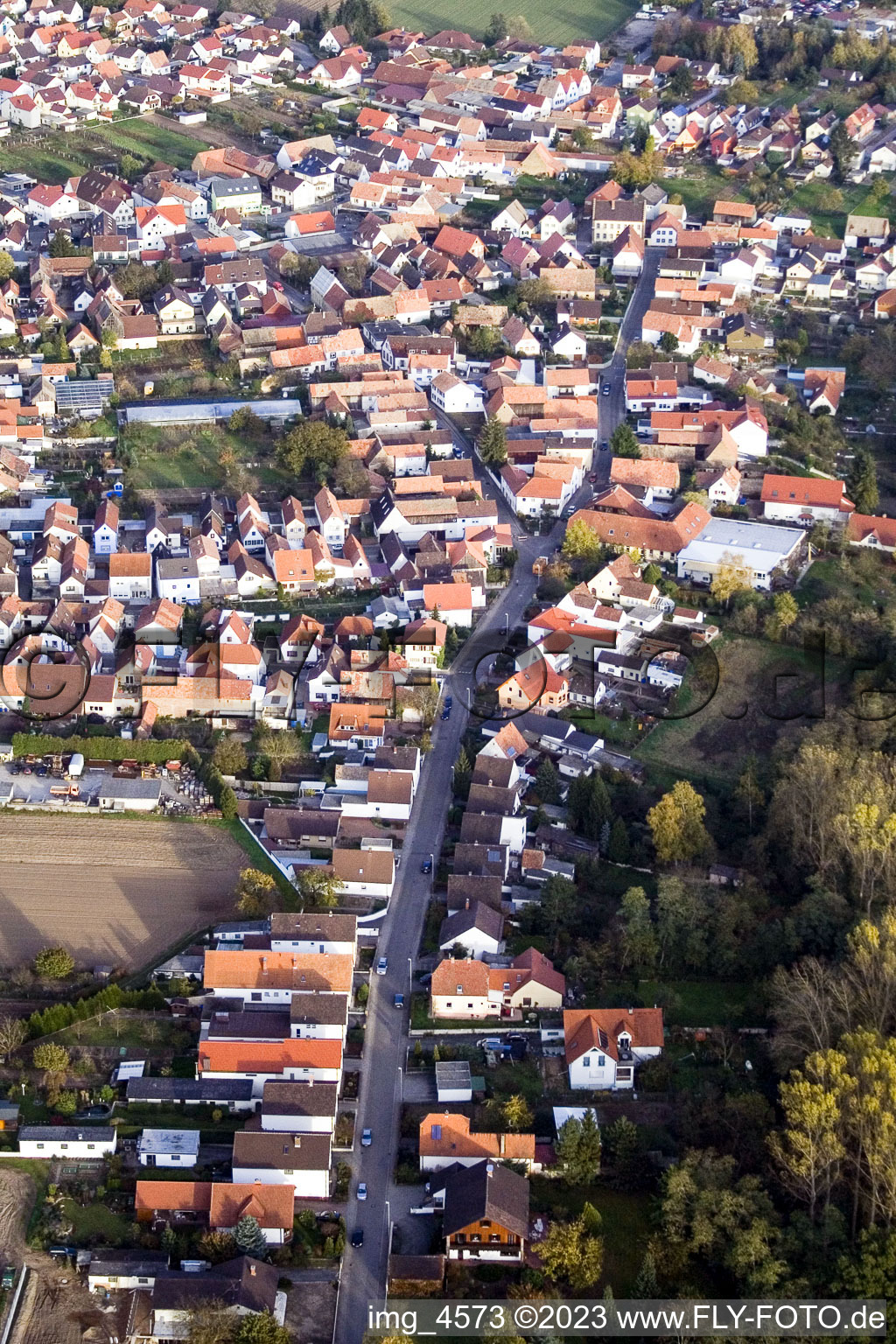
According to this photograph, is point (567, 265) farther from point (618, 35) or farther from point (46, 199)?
point (618, 35)

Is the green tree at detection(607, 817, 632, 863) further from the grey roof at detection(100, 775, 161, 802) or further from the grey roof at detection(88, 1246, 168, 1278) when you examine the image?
the grey roof at detection(88, 1246, 168, 1278)

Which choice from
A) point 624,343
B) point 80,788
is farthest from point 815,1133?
point 624,343

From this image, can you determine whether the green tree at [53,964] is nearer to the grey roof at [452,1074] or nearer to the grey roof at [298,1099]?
the grey roof at [298,1099]

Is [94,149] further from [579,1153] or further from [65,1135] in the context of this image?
[579,1153]

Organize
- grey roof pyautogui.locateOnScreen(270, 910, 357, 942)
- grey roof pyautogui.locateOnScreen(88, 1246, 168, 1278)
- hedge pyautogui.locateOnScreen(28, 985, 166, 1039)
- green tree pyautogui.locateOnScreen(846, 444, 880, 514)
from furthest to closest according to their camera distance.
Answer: green tree pyautogui.locateOnScreen(846, 444, 880, 514) → grey roof pyautogui.locateOnScreen(270, 910, 357, 942) → hedge pyautogui.locateOnScreen(28, 985, 166, 1039) → grey roof pyautogui.locateOnScreen(88, 1246, 168, 1278)

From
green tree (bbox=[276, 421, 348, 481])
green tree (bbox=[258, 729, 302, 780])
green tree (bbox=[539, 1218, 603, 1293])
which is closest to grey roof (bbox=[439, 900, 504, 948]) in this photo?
green tree (bbox=[258, 729, 302, 780])

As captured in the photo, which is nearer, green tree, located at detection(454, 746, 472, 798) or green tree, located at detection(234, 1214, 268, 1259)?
green tree, located at detection(234, 1214, 268, 1259)
